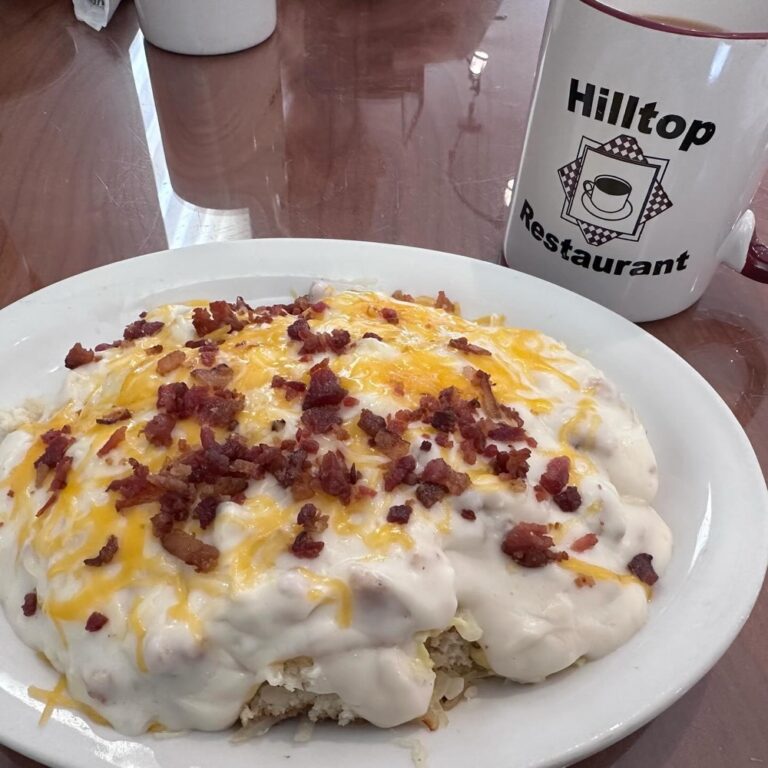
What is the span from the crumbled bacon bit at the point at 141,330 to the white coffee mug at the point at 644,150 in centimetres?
65

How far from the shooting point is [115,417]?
965 millimetres

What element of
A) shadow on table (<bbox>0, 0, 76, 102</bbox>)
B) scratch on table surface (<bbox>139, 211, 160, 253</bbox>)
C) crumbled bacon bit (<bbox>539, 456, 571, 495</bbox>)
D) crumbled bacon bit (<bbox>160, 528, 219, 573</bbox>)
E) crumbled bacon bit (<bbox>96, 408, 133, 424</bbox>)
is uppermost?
crumbled bacon bit (<bbox>160, 528, 219, 573</bbox>)

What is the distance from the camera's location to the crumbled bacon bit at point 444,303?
125cm

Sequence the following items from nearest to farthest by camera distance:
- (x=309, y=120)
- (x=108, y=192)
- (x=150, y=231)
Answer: (x=150, y=231), (x=108, y=192), (x=309, y=120)

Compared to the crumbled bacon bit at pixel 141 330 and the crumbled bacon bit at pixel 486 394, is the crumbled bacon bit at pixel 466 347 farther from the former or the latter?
the crumbled bacon bit at pixel 141 330

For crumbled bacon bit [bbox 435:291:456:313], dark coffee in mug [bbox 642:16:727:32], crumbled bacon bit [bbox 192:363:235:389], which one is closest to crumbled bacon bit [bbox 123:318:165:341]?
crumbled bacon bit [bbox 192:363:235:389]

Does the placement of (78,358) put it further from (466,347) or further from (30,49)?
(30,49)

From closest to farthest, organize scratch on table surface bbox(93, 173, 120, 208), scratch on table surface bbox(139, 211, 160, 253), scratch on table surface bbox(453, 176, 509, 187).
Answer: scratch on table surface bbox(139, 211, 160, 253) → scratch on table surface bbox(93, 173, 120, 208) → scratch on table surface bbox(453, 176, 509, 187)

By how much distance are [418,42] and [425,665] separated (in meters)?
2.06

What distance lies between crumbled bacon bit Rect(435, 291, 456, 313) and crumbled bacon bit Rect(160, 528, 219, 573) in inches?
23.2

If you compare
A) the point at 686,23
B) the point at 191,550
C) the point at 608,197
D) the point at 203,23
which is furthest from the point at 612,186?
the point at 203,23

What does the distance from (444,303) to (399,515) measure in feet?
1.67

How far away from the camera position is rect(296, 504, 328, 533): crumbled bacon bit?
0.81 m

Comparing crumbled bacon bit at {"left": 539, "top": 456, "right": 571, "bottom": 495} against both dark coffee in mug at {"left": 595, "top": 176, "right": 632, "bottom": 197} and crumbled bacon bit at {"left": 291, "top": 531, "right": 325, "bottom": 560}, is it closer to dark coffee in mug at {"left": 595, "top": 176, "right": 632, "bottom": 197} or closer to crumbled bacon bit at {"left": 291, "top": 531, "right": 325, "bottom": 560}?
crumbled bacon bit at {"left": 291, "top": 531, "right": 325, "bottom": 560}
